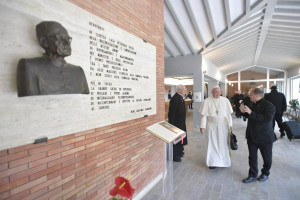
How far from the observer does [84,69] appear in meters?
1.79

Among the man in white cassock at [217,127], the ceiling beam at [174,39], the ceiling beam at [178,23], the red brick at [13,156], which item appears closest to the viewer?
the red brick at [13,156]

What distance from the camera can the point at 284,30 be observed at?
687cm

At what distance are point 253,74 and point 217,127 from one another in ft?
49.7

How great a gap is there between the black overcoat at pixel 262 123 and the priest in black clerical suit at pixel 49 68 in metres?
2.85

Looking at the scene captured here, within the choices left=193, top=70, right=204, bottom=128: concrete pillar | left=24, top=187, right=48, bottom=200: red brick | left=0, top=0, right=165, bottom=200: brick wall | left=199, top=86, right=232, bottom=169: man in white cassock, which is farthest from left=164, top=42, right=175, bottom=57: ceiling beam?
left=24, top=187, right=48, bottom=200: red brick

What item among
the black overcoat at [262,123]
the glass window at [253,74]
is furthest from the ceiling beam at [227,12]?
the glass window at [253,74]

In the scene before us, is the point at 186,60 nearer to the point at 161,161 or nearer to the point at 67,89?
the point at 161,161

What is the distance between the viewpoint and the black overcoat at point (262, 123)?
279cm

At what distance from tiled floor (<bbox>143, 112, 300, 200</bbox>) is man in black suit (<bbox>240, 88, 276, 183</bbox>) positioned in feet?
0.87

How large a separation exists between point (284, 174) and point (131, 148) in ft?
10.4

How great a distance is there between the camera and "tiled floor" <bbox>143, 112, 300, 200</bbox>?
2.76 m

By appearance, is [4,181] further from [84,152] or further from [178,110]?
[178,110]

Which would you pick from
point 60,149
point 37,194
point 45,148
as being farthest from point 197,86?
point 37,194

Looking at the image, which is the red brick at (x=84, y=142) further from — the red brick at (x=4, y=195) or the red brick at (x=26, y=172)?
the red brick at (x=4, y=195)
